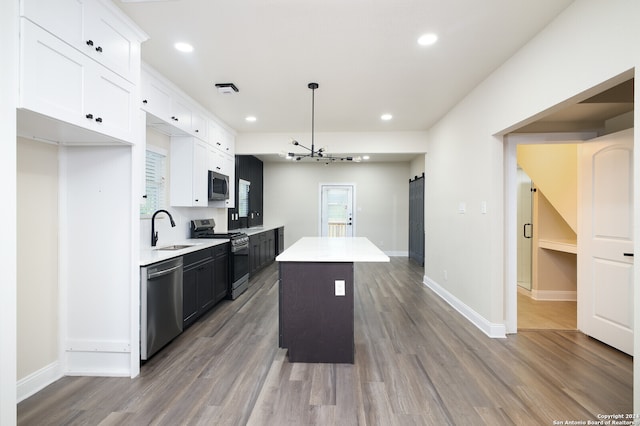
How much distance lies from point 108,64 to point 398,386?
302 centimetres

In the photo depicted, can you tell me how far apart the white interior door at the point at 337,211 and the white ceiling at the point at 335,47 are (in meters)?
4.21

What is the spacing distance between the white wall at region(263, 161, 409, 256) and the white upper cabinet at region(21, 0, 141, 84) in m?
5.79

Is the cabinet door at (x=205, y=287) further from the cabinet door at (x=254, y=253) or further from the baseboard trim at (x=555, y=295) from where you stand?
the baseboard trim at (x=555, y=295)

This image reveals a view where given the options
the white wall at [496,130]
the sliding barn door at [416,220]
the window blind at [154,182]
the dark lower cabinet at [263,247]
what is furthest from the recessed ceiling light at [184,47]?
the sliding barn door at [416,220]

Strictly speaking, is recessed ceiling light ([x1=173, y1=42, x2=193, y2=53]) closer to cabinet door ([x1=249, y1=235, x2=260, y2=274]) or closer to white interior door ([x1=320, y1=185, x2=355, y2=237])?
cabinet door ([x1=249, y1=235, x2=260, y2=274])

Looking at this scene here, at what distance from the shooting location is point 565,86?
6.88 feet

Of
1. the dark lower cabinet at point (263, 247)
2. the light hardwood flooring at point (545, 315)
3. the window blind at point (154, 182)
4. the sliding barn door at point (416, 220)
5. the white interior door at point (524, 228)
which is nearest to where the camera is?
the light hardwood flooring at point (545, 315)

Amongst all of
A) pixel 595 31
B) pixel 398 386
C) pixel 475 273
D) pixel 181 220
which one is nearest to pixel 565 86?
pixel 595 31

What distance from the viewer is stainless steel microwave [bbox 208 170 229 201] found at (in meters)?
4.32

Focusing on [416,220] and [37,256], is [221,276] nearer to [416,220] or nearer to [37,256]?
[37,256]

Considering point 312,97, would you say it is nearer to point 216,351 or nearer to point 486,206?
point 486,206

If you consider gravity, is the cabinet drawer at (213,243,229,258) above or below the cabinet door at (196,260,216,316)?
above

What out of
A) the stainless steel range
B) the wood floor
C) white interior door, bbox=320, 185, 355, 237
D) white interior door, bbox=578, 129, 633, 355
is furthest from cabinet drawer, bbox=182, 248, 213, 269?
white interior door, bbox=320, 185, 355, 237

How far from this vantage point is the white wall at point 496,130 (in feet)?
5.79
